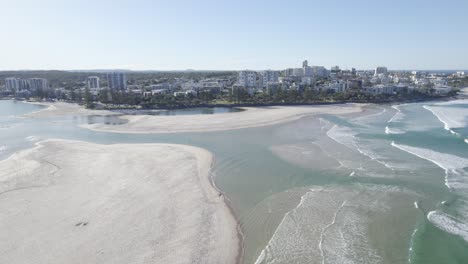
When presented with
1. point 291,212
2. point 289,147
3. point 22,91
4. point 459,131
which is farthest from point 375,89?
point 22,91

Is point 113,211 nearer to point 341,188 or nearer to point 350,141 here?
point 341,188

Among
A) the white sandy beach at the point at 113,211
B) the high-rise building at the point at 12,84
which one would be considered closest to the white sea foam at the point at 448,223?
the white sandy beach at the point at 113,211

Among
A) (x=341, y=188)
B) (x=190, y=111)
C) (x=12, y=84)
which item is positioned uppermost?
(x=12, y=84)

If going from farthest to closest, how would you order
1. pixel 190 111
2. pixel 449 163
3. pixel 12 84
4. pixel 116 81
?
pixel 116 81, pixel 12 84, pixel 190 111, pixel 449 163

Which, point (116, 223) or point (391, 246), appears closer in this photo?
point (391, 246)

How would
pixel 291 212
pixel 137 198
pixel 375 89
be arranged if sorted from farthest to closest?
pixel 375 89
pixel 137 198
pixel 291 212

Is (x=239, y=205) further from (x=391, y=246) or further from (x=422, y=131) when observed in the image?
(x=422, y=131)

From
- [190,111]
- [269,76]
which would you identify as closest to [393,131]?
[190,111]
